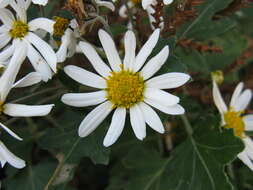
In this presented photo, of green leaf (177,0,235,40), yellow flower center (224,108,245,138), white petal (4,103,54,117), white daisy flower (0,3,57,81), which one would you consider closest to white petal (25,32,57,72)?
white daisy flower (0,3,57,81)

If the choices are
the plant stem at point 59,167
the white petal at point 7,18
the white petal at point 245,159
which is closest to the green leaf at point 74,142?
the plant stem at point 59,167

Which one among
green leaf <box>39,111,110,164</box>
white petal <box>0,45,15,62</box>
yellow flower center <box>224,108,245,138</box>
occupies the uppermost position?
white petal <box>0,45,15,62</box>

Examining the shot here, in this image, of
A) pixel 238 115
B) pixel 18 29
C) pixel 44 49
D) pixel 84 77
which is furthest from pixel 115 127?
pixel 238 115

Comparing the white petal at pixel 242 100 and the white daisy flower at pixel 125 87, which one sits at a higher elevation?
the white daisy flower at pixel 125 87

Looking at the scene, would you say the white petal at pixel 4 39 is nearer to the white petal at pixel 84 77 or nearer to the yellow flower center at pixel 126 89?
the white petal at pixel 84 77

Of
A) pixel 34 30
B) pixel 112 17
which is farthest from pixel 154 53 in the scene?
pixel 112 17

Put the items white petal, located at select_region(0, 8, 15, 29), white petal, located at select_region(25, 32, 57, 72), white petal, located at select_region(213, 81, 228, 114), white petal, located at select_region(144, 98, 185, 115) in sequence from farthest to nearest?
white petal, located at select_region(213, 81, 228, 114) → white petal, located at select_region(0, 8, 15, 29) → white petal, located at select_region(25, 32, 57, 72) → white petal, located at select_region(144, 98, 185, 115)

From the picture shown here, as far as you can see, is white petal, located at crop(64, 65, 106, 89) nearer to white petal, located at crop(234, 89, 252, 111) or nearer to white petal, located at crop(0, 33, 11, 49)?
white petal, located at crop(0, 33, 11, 49)

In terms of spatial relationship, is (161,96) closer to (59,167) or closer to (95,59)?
(95,59)
